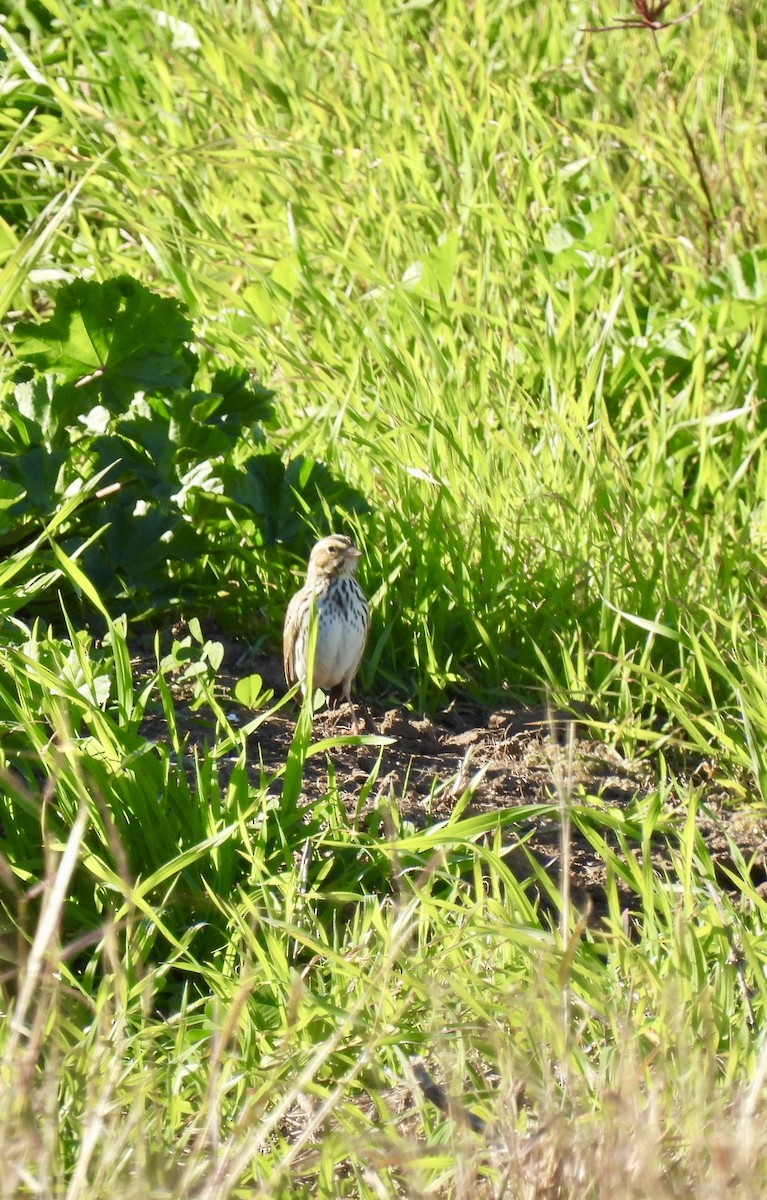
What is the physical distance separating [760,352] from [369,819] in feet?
8.81

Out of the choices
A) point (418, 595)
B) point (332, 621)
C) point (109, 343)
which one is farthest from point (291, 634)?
point (109, 343)

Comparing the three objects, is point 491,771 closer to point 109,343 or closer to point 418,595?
point 418,595

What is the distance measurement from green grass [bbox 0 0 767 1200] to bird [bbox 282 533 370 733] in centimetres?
16

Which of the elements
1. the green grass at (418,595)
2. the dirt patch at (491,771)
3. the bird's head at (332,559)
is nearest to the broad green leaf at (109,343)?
the green grass at (418,595)

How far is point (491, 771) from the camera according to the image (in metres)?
3.78

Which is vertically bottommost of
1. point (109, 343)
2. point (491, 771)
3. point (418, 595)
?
point (491, 771)

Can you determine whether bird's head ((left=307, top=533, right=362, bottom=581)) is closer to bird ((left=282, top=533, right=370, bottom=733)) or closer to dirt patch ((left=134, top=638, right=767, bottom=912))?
bird ((left=282, top=533, right=370, bottom=733))

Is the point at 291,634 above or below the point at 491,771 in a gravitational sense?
above

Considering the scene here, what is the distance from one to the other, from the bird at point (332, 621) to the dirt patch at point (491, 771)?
11 cm

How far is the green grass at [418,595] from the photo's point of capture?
2.36 m

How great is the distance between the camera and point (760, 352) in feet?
17.0

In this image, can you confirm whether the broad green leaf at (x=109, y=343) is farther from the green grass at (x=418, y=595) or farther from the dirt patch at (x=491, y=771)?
the dirt patch at (x=491, y=771)

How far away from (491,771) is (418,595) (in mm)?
650

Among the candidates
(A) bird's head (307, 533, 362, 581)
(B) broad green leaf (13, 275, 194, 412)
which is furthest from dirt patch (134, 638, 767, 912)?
(B) broad green leaf (13, 275, 194, 412)
